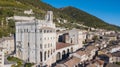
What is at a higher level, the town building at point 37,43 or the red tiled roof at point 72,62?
the town building at point 37,43

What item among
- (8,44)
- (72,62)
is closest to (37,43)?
(72,62)

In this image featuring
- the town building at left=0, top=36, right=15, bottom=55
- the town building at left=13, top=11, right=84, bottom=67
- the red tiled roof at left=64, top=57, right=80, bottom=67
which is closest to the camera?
the red tiled roof at left=64, top=57, right=80, bottom=67

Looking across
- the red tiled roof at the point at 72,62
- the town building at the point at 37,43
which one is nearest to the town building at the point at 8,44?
the town building at the point at 37,43

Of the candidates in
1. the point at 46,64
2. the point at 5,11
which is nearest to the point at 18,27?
the point at 46,64

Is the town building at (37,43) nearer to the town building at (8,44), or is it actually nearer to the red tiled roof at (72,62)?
the town building at (8,44)

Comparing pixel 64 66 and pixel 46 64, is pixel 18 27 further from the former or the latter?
pixel 64 66

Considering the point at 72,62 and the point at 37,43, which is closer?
the point at 72,62

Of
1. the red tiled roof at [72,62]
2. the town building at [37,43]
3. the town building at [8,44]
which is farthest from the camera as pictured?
the town building at [8,44]

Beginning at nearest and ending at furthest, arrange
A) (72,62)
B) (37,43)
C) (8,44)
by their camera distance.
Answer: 1. (72,62)
2. (37,43)
3. (8,44)

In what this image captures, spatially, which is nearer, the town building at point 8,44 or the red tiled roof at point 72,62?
the red tiled roof at point 72,62

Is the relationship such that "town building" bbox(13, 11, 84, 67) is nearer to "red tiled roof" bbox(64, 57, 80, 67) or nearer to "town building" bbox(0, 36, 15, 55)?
"town building" bbox(0, 36, 15, 55)

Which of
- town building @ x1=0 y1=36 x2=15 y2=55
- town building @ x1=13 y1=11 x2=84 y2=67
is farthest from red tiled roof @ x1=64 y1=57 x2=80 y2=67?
town building @ x1=0 y1=36 x2=15 y2=55

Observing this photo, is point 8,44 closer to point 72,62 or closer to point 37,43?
point 37,43
